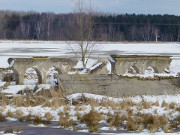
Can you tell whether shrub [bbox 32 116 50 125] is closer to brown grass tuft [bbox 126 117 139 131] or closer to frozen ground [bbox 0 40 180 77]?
brown grass tuft [bbox 126 117 139 131]

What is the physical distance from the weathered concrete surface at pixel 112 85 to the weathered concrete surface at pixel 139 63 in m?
4.10

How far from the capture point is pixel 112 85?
487 inches

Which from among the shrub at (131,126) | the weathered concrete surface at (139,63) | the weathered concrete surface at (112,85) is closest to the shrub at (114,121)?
the shrub at (131,126)

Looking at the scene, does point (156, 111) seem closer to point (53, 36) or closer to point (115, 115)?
point (115, 115)

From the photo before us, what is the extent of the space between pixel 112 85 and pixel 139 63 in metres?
5.82

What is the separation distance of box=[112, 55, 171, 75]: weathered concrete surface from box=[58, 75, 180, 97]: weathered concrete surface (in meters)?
4.10

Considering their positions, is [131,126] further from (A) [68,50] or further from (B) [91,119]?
(A) [68,50]

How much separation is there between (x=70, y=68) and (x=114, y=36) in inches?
3342

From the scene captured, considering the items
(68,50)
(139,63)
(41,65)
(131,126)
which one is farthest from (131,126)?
(68,50)

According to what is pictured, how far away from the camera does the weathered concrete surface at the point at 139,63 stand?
17016mm

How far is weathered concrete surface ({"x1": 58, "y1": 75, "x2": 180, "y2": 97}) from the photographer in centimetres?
1194

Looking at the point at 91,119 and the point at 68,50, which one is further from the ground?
the point at 68,50

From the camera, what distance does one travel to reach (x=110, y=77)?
40.9 feet

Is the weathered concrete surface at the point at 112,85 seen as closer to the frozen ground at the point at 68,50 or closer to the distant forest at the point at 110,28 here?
the frozen ground at the point at 68,50
